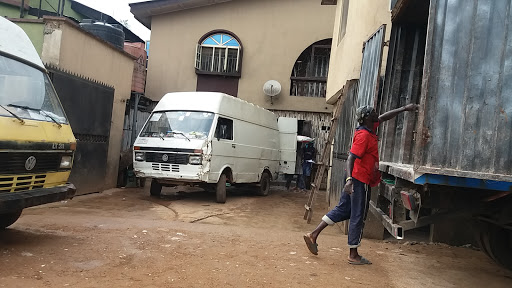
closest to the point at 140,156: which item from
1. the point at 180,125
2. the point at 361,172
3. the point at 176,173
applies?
the point at 176,173

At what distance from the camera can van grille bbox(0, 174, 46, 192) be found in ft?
12.5

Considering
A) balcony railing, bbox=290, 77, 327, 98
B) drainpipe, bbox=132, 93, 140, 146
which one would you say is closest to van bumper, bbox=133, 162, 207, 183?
drainpipe, bbox=132, 93, 140, 146

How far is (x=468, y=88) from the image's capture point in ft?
10.5

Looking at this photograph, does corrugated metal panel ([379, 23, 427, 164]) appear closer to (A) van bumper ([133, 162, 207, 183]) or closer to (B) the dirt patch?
(B) the dirt patch

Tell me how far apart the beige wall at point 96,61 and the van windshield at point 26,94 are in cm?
284

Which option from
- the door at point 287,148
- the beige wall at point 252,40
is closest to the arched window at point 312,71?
the beige wall at point 252,40

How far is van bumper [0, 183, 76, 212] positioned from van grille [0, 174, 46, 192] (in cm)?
5

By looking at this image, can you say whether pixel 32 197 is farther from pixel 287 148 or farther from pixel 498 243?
pixel 287 148

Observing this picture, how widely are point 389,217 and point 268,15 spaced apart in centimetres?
1139

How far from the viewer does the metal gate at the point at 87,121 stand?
7715 millimetres

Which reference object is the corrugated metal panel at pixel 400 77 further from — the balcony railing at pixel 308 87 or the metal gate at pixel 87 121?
the balcony railing at pixel 308 87

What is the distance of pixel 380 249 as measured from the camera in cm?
533

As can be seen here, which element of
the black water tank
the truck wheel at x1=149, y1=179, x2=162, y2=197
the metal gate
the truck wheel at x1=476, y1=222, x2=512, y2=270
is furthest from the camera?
the black water tank

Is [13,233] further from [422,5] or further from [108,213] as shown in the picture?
[422,5]
